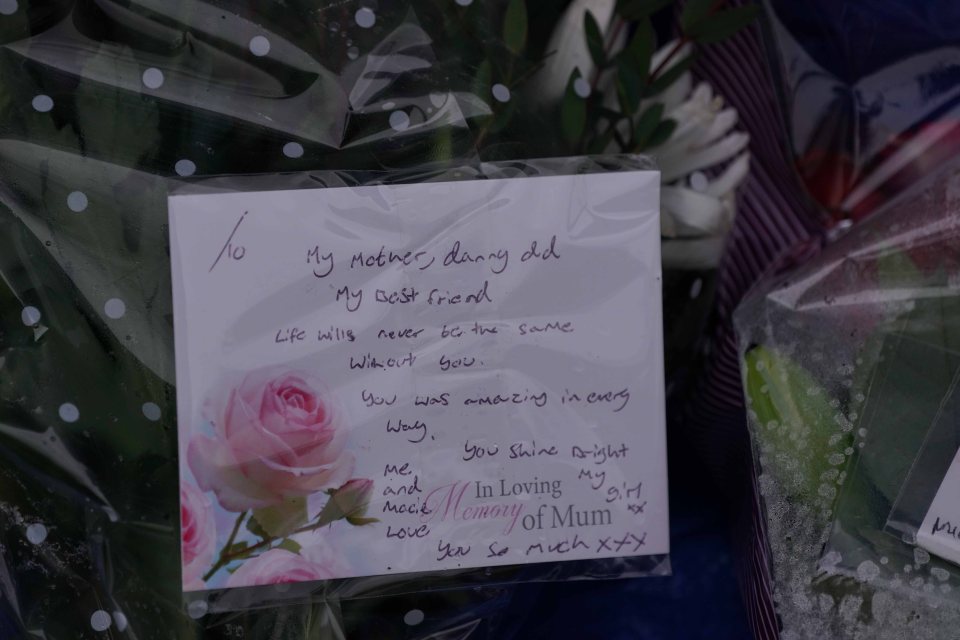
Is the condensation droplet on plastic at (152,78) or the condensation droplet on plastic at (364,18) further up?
the condensation droplet on plastic at (364,18)

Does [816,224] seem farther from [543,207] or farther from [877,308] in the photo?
[543,207]

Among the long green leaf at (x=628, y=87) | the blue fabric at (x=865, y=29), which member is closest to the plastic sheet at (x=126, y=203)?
the long green leaf at (x=628, y=87)

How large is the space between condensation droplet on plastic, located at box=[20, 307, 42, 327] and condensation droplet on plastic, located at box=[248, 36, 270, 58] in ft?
0.67

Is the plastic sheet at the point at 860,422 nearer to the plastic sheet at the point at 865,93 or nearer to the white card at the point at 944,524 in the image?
the white card at the point at 944,524

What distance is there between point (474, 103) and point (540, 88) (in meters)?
0.08

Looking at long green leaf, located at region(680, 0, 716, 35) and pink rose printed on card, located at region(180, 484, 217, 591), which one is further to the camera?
long green leaf, located at region(680, 0, 716, 35)

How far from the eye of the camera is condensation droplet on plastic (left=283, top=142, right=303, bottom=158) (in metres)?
0.53

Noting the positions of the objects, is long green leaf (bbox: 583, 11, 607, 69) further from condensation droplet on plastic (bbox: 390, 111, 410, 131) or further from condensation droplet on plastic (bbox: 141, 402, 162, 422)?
condensation droplet on plastic (bbox: 141, 402, 162, 422)

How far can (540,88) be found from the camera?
612 mm

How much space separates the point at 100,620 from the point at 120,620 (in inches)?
0.5

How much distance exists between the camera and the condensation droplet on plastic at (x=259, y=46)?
1.73 ft

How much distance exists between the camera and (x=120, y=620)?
536 millimetres

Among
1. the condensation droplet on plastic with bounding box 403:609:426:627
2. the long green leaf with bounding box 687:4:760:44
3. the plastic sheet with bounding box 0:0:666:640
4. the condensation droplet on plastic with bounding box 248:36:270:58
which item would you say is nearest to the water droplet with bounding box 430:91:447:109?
the plastic sheet with bounding box 0:0:666:640

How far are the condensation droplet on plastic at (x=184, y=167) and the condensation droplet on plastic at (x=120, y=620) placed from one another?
27 centimetres
